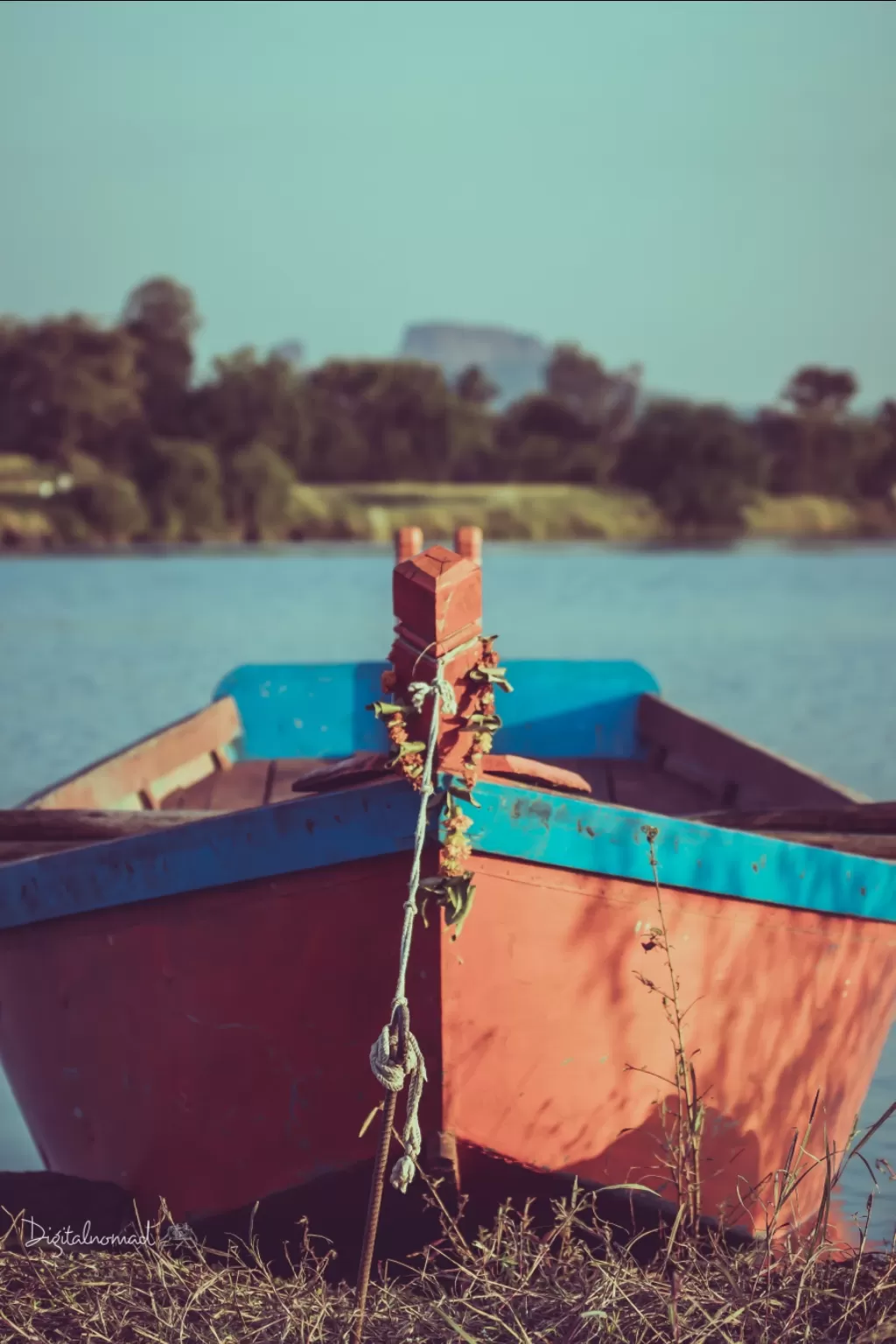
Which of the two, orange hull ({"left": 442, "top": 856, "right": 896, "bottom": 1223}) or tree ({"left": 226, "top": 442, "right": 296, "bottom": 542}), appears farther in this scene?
tree ({"left": 226, "top": 442, "right": 296, "bottom": 542})

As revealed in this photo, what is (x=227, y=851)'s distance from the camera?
14.0 feet

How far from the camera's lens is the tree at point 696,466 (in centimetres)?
7494

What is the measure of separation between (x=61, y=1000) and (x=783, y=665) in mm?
28900

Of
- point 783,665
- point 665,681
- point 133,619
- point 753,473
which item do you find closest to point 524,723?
point 665,681

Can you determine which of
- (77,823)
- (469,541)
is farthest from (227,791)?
(77,823)

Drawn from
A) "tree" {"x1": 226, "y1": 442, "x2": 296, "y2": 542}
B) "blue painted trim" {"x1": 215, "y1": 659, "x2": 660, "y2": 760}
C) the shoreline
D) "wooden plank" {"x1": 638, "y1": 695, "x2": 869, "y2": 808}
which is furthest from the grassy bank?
"wooden plank" {"x1": 638, "y1": 695, "x2": 869, "y2": 808}

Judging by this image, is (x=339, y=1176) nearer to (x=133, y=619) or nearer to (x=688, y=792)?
(x=688, y=792)

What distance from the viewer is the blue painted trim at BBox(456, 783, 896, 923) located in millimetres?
4059

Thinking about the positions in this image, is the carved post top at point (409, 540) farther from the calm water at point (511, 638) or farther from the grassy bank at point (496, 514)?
the grassy bank at point (496, 514)

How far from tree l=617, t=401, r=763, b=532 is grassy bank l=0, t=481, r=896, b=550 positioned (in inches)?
37.4

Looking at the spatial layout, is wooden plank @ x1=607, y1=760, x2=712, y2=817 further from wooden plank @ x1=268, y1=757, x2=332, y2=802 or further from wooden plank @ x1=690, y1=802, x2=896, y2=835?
wooden plank @ x1=690, y1=802, x2=896, y2=835

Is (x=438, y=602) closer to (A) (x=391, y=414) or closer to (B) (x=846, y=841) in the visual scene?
(B) (x=846, y=841)

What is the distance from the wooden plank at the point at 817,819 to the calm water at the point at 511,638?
2177 mm

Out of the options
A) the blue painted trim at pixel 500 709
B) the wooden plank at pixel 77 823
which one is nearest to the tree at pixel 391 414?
the blue painted trim at pixel 500 709
